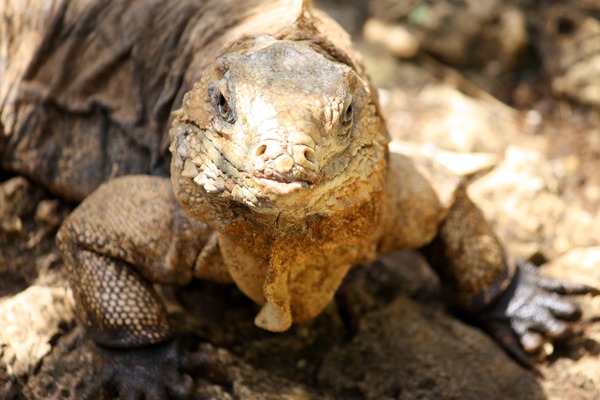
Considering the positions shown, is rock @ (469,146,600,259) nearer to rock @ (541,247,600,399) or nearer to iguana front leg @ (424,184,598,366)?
rock @ (541,247,600,399)

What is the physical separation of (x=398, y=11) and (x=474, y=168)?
3.45 metres

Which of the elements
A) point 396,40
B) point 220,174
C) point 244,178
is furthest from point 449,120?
point 244,178

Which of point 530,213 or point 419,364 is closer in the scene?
point 419,364

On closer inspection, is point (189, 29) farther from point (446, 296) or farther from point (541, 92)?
point (541, 92)

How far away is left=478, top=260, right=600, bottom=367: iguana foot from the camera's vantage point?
214 inches

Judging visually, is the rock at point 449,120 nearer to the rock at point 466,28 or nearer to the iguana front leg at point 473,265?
the rock at point 466,28

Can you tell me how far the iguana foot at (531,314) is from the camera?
5434 mm

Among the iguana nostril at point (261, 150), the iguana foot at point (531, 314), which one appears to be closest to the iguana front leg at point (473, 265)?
the iguana foot at point (531, 314)

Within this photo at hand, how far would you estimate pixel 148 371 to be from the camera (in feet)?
14.8

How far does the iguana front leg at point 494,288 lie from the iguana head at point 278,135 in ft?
5.42

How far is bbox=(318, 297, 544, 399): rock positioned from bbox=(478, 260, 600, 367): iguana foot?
0.16 meters

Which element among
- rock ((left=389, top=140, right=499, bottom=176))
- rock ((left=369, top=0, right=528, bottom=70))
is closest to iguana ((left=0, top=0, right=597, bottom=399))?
rock ((left=389, top=140, right=499, bottom=176))

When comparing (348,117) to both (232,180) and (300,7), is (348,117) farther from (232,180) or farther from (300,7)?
(300,7)

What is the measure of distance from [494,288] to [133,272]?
2620 mm
